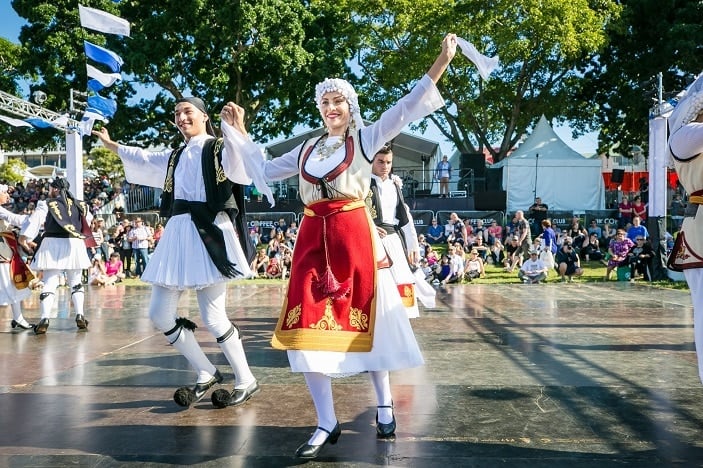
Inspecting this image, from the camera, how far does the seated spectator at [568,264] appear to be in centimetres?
1641

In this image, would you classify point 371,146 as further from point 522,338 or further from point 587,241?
point 587,241

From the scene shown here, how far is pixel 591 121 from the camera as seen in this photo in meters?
33.8

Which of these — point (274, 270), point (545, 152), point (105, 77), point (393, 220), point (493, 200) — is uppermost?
point (545, 152)

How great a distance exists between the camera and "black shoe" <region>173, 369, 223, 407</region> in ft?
15.2

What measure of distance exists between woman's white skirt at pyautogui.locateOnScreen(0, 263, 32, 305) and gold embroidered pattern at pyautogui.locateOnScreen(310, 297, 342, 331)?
6.26 metres

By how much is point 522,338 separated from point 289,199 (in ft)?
60.3

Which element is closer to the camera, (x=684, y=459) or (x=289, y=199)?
(x=684, y=459)

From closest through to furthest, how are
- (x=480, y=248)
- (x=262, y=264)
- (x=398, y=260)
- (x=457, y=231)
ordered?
1. (x=398, y=260)
2. (x=262, y=264)
3. (x=480, y=248)
4. (x=457, y=231)

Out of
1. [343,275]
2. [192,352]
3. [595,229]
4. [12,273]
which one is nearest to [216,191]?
[192,352]

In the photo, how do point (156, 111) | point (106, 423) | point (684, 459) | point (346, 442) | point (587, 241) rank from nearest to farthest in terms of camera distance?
point (684, 459), point (346, 442), point (106, 423), point (587, 241), point (156, 111)

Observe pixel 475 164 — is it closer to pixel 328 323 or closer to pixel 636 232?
pixel 636 232

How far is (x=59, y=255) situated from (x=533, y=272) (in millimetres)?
10870

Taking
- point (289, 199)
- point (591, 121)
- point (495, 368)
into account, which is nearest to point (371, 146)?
point (495, 368)

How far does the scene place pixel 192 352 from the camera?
489 cm
